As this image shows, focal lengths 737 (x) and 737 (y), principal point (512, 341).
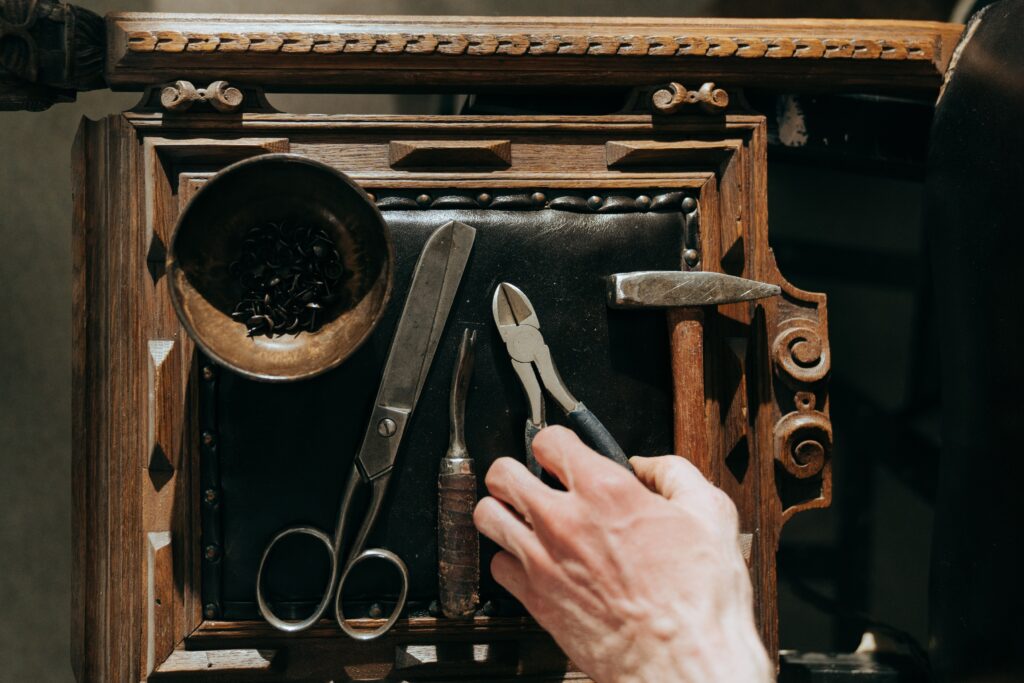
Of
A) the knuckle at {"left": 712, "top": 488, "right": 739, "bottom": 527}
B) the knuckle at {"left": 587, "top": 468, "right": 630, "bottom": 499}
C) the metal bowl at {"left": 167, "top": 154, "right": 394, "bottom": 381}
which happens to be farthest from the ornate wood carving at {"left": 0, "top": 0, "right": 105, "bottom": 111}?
the knuckle at {"left": 712, "top": 488, "right": 739, "bottom": 527}

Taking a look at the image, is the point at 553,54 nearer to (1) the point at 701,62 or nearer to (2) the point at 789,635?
(1) the point at 701,62

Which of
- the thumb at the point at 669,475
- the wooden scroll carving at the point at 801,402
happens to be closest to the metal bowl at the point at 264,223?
the thumb at the point at 669,475

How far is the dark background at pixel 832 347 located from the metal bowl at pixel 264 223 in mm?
369

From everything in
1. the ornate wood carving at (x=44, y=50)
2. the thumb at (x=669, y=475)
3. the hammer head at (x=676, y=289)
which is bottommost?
the thumb at (x=669, y=475)

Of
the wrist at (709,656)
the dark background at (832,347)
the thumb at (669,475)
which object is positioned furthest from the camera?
the dark background at (832,347)

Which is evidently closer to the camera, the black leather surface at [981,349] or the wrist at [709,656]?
the wrist at [709,656]

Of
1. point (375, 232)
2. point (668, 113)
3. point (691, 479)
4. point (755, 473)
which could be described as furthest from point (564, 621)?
point (668, 113)

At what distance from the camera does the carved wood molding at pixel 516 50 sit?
0.91 metres

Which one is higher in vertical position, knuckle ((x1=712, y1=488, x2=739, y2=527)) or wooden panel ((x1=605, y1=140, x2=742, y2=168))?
wooden panel ((x1=605, y1=140, x2=742, y2=168))

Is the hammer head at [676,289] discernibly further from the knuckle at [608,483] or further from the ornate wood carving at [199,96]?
the ornate wood carving at [199,96]

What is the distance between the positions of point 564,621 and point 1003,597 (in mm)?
555

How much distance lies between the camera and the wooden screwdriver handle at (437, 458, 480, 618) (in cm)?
88

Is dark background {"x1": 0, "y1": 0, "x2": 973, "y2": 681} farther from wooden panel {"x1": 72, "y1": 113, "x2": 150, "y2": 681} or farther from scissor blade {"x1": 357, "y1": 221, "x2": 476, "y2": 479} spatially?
scissor blade {"x1": 357, "y1": 221, "x2": 476, "y2": 479}

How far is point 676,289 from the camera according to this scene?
0.92m
